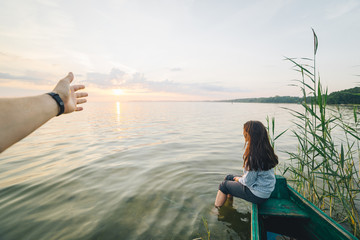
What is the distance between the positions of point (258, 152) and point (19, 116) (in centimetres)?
357

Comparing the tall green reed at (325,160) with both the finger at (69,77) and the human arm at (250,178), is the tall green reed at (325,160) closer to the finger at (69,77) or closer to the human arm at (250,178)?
the human arm at (250,178)

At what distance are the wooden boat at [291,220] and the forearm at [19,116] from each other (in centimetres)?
292

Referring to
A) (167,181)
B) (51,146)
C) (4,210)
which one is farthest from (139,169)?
(51,146)

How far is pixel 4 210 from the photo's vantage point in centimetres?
426

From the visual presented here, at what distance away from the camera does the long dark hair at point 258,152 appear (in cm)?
338

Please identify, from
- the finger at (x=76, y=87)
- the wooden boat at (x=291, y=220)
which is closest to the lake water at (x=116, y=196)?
the wooden boat at (x=291, y=220)

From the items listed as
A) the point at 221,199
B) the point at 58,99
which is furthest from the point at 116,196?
the point at 58,99

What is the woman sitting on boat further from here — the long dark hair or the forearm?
the forearm

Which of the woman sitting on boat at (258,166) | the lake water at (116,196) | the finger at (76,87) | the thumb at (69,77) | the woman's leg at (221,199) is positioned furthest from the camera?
the woman's leg at (221,199)

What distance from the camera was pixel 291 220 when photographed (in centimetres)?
313

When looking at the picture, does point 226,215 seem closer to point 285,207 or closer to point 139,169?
point 285,207

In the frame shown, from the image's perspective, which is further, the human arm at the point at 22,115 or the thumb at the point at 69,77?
the thumb at the point at 69,77

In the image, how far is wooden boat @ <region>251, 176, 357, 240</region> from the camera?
106 inches

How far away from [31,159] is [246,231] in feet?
31.8
